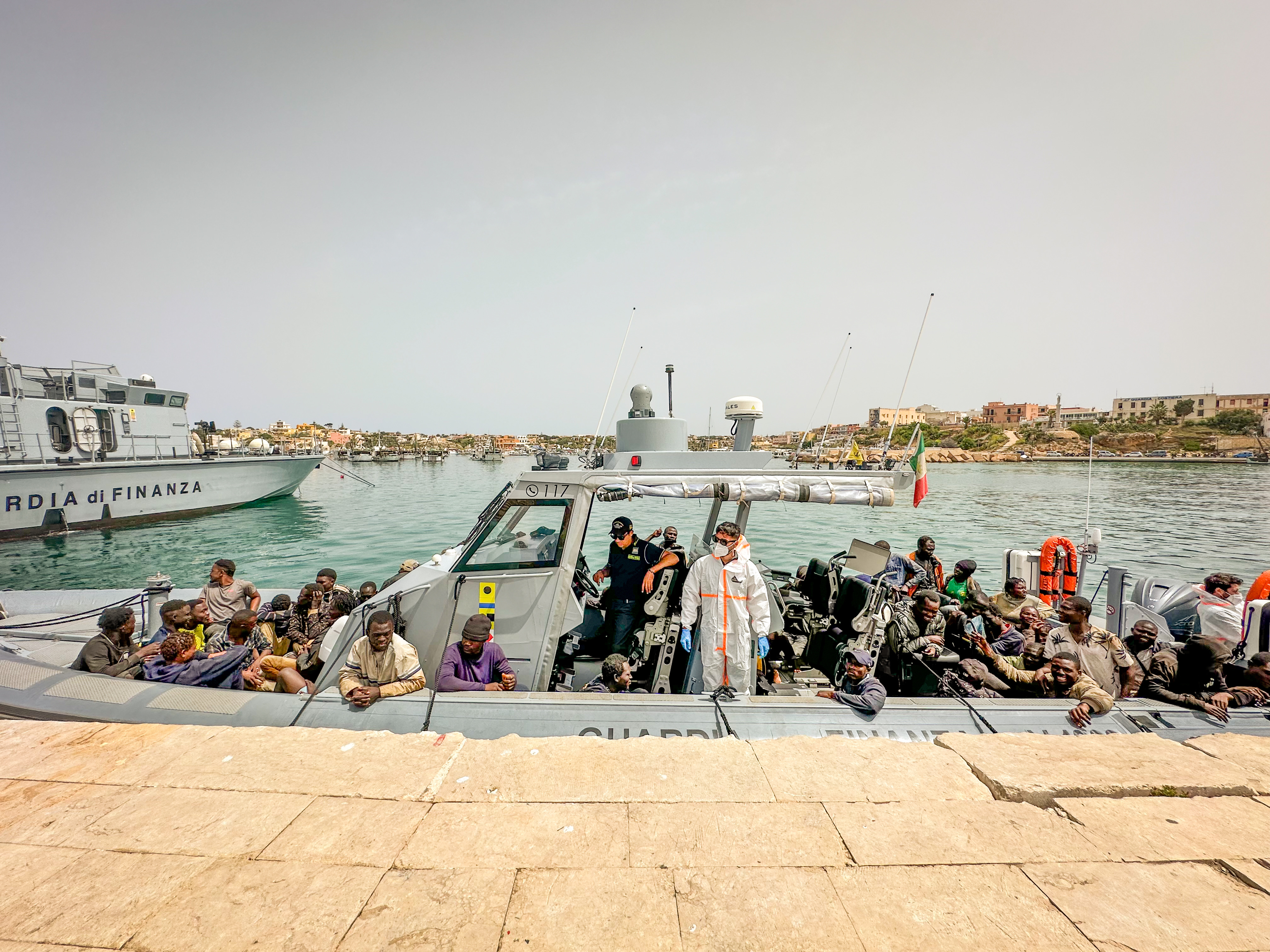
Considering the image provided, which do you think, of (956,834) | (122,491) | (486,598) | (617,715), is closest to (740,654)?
(617,715)

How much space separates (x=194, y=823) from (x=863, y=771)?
2855 mm

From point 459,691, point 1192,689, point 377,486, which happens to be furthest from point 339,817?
point 377,486

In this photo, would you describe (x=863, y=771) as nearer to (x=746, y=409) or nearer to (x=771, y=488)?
(x=771, y=488)

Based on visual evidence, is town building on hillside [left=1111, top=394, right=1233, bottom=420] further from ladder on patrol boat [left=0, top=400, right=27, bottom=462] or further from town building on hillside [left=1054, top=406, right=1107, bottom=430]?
ladder on patrol boat [left=0, top=400, right=27, bottom=462]

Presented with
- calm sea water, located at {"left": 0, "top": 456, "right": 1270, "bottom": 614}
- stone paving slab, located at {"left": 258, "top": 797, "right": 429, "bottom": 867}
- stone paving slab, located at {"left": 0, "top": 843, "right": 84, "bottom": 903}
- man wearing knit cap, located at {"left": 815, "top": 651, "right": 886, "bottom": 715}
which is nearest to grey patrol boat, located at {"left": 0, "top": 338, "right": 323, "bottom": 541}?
calm sea water, located at {"left": 0, "top": 456, "right": 1270, "bottom": 614}

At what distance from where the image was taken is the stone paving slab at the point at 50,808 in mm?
2055

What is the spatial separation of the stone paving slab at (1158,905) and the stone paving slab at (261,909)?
2.31 meters

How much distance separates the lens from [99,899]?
175cm

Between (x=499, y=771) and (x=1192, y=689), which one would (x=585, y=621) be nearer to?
(x=499, y=771)

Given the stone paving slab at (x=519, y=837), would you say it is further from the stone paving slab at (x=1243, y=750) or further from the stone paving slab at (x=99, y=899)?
the stone paving slab at (x=1243, y=750)

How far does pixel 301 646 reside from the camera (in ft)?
19.0

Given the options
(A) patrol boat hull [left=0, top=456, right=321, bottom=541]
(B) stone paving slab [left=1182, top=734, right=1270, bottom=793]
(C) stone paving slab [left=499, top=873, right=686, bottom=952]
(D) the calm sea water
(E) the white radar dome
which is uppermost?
(E) the white radar dome

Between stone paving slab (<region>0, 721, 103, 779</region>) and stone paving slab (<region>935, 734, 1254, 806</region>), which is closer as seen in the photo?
stone paving slab (<region>935, 734, 1254, 806</region>)

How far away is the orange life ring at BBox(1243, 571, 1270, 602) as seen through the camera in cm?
582
